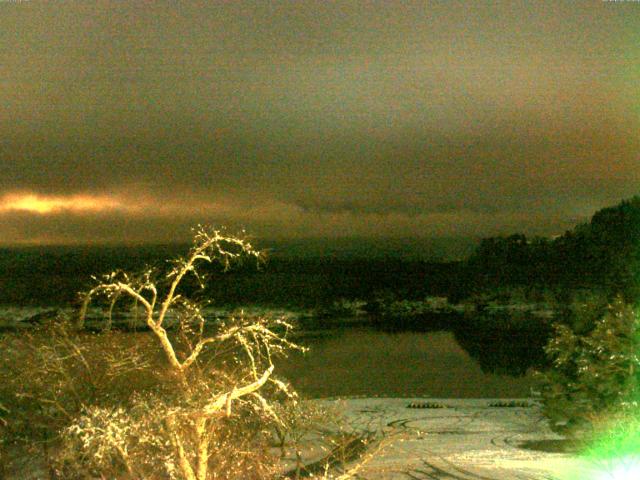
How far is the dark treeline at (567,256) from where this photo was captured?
234 ft

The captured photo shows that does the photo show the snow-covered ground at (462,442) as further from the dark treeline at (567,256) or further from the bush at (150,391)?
the dark treeline at (567,256)

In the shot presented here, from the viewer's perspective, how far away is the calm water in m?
34.4

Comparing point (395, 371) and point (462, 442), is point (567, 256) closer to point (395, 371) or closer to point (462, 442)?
point (395, 371)

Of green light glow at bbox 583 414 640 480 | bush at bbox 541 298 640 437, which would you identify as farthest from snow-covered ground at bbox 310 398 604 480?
bush at bbox 541 298 640 437

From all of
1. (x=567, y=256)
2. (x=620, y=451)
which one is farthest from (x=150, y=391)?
(x=567, y=256)

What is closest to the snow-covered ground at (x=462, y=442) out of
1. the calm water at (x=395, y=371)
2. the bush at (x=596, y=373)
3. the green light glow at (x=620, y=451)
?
the green light glow at (x=620, y=451)

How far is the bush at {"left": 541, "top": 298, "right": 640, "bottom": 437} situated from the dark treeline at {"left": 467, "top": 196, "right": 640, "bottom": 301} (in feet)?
129

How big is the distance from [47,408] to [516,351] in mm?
39162

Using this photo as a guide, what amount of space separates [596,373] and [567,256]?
74.9 m

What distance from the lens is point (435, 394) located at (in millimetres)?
33812

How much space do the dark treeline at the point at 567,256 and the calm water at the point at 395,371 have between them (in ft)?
59.7

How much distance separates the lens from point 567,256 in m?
89.9

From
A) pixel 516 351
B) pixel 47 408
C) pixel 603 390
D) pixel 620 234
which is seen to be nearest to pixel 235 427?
pixel 47 408

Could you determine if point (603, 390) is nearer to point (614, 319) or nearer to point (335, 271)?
point (614, 319)
